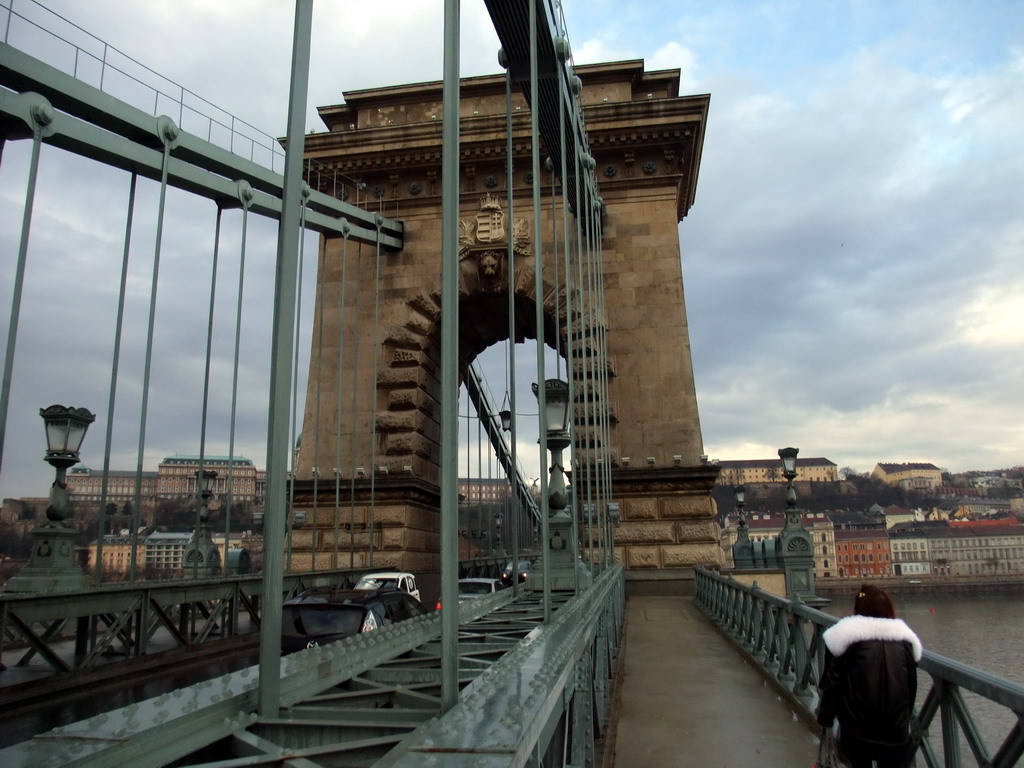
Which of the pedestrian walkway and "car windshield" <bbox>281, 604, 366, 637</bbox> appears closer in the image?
the pedestrian walkway

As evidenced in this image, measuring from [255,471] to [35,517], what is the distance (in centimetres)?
1086

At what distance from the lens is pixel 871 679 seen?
12.6 feet

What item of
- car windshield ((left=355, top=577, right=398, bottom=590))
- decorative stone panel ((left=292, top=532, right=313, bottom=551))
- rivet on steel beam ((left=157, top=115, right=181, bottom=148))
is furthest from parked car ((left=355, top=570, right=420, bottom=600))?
rivet on steel beam ((left=157, top=115, right=181, bottom=148))

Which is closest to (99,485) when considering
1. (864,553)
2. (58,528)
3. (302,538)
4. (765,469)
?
(58,528)

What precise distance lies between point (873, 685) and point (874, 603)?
424 mm

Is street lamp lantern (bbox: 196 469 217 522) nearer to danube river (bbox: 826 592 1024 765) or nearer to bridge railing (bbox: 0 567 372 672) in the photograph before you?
bridge railing (bbox: 0 567 372 672)

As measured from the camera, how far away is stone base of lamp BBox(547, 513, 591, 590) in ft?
28.6

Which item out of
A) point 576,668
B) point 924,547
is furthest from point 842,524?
point 576,668

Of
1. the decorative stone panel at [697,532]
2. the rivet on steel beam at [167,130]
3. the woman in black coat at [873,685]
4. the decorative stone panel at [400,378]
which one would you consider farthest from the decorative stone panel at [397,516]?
the woman in black coat at [873,685]

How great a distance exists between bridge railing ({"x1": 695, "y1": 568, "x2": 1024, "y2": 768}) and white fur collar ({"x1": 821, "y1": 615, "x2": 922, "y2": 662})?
0.42 ft

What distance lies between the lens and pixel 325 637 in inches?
316

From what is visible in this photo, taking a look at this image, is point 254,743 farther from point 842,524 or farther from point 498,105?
point 842,524

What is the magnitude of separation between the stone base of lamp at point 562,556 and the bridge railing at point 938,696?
2103mm

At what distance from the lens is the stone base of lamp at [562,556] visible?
344 inches
